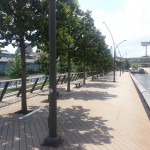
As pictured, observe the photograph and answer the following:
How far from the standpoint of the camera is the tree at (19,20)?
404 inches

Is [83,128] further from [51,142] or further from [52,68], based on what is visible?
[52,68]

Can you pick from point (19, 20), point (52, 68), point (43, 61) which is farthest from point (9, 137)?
point (43, 61)

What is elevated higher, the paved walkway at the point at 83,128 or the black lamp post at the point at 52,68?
the black lamp post at the point at 52,68

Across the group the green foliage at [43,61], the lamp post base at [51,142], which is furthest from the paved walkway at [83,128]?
the green foliage at [43,61]


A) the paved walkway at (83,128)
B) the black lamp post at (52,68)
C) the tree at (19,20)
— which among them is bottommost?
the paved walkway at (83,128)

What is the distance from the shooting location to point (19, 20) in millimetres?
10562

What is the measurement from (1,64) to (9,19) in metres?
49.1

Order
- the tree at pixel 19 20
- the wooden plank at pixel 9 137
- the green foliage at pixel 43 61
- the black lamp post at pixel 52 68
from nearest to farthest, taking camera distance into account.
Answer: the wooden plank at pixel 9 137 < the black lamp post at pixel 52 68 < the tree at pixel 19 20 < the green foliage at pixel 43 61

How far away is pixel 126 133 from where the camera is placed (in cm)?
883

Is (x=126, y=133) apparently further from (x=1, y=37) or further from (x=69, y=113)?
(x=1, y=37)

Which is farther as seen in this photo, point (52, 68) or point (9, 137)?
point (9, 137)

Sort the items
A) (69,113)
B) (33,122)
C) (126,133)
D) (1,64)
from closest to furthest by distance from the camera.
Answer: (126,133) < (33,122) < (69,113) < (1,64)

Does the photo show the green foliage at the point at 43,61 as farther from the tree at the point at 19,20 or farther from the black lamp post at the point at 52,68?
the black lamp post at the point at 52,68

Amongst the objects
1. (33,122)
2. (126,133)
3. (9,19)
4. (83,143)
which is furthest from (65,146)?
(9,19)
